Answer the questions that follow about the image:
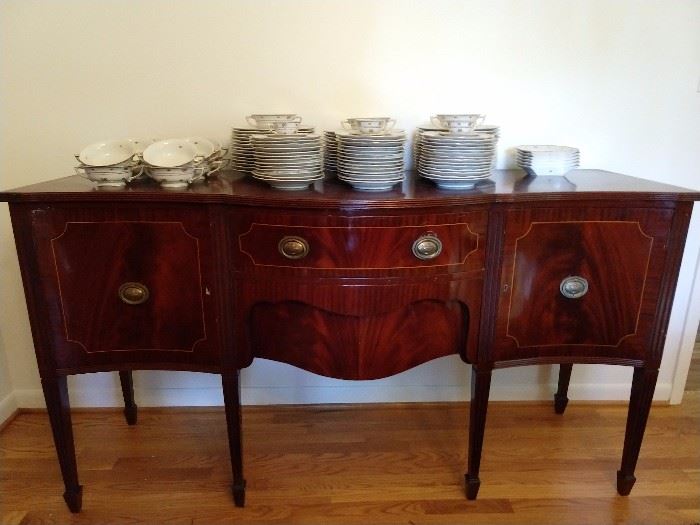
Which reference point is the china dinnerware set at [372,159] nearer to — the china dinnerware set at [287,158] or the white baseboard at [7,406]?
the china dinnerware set at [287,158]

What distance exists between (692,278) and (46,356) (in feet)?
6.90

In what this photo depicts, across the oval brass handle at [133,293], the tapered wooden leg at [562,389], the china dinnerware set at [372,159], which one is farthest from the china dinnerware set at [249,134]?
the tapered wooden leg at [562,389]

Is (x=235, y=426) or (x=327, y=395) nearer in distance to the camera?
(x=235, y=426)

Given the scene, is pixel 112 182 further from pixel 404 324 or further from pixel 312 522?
pixel 312 522

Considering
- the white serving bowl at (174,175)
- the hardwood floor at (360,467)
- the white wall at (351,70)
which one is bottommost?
the hardwood floor at (360,467)

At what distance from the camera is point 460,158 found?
122 centimetres

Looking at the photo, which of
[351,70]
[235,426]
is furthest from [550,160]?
[235,426]

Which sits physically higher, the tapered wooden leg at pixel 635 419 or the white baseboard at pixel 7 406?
the tapered wooden leg at pixel 635 419

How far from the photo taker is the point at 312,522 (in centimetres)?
133

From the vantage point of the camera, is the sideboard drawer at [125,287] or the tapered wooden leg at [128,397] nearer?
the sideboard drawer at [125,287]

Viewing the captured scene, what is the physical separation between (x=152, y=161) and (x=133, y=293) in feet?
1.19

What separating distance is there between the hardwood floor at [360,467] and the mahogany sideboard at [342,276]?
8.8 inches

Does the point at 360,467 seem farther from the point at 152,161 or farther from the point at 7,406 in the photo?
the point at 7,406

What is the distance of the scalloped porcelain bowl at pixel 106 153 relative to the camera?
129 cm
